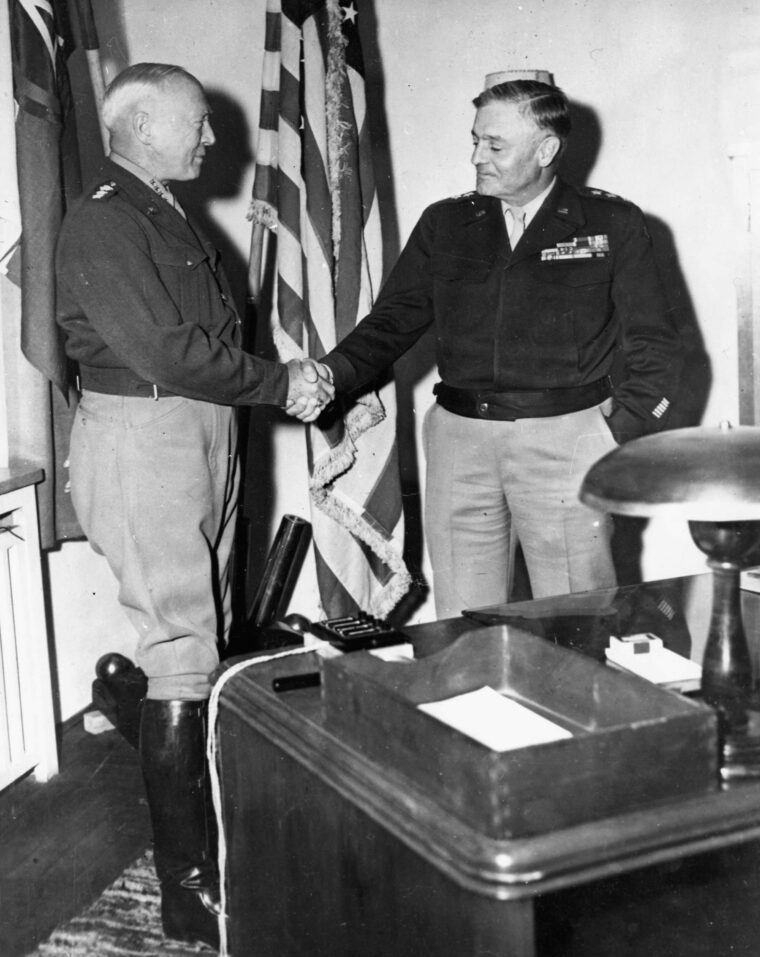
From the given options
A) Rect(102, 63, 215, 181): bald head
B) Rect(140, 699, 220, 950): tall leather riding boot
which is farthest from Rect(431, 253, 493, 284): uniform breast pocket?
Rect(140, 699, 220, 950): tall leather riding boot

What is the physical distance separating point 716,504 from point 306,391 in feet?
5.22

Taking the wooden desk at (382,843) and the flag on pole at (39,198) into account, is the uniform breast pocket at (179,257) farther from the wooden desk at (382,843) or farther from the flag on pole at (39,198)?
the wooden desk at (382,843)

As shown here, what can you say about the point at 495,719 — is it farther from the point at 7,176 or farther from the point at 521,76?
the point at 7,176

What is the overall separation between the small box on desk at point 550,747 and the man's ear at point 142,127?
4.87 feet

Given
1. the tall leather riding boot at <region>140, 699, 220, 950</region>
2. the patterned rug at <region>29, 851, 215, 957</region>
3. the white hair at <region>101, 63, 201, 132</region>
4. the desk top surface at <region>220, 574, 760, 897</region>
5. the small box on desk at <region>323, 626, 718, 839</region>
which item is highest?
the white hair at <region>101, 63, 201, 132</region>

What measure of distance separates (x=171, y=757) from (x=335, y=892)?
1.06 meters

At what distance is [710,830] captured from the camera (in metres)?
0.98

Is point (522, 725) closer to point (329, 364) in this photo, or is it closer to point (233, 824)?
point (233, 824)

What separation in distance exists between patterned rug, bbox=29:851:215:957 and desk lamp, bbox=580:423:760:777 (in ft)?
4.25

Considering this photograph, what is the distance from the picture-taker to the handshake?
100 inches

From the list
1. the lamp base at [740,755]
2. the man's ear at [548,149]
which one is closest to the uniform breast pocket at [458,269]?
the man's ear at [548,149]

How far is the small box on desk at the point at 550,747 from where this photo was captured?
95cm

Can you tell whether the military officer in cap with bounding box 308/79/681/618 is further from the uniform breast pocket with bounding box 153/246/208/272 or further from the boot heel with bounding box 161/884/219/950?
the boot heel with bounding box 161/884/219/950

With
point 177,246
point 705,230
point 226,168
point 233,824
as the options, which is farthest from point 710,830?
point 226,168
